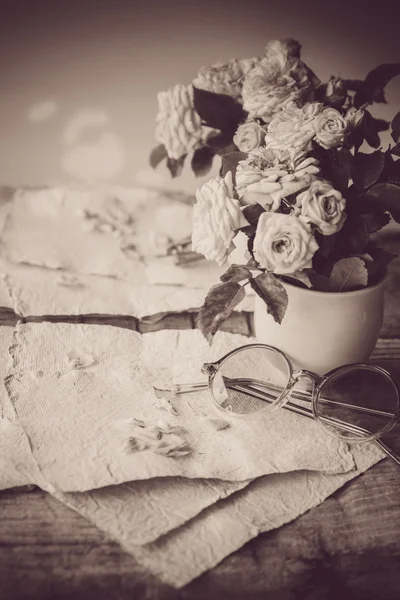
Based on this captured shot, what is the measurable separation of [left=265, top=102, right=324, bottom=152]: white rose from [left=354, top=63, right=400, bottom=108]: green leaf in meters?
0.17

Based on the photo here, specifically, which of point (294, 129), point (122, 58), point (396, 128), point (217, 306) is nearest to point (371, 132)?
point (396, 128)

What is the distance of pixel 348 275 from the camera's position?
0.61 metres

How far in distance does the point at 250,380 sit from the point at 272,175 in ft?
0.76

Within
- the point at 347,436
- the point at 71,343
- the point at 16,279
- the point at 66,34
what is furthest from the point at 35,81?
the point at 347,436

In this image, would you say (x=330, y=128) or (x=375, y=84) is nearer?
(x=330, y=128)

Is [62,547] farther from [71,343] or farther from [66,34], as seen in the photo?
[66,34]

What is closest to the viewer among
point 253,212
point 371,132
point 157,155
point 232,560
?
point 232,560

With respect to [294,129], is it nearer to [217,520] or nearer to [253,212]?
[253,212]

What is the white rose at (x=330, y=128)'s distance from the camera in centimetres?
55

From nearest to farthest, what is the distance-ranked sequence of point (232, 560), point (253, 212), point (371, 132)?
point (232, 560)
point (253, 212)
point (371, 132)

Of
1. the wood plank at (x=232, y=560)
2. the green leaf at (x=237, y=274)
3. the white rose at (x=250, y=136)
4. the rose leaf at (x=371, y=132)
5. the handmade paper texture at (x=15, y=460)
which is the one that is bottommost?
the wood plank at (x=232, y=560)

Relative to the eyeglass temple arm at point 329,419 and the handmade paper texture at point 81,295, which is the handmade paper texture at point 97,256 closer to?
the handmade paper texture at point 81,295

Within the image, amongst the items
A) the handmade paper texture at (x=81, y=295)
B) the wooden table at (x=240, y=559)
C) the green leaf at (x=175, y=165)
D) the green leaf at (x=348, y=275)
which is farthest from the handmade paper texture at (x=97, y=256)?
the wooden table at (x=240, y=559)

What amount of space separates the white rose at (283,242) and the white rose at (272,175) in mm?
19
